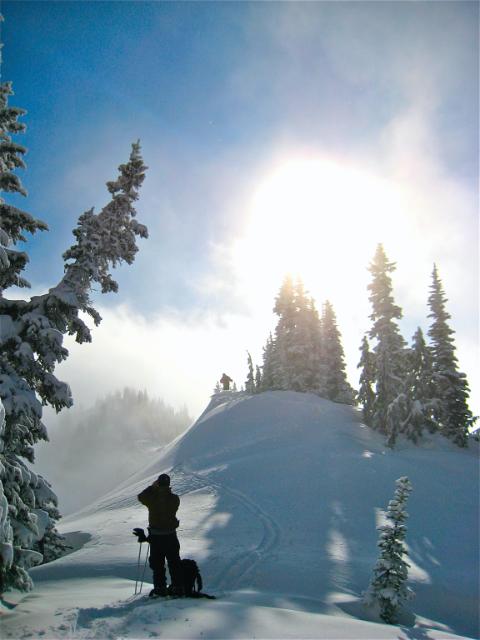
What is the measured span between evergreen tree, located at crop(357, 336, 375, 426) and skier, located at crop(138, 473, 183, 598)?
3058 cm

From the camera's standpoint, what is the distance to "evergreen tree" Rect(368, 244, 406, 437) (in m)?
33.4

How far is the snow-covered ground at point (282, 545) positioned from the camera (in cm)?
612

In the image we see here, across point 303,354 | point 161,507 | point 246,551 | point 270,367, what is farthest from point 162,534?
point 270,367

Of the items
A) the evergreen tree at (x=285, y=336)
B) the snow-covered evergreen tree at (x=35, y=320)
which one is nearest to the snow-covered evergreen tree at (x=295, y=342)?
the evergreen tree at (x=285, y=336)

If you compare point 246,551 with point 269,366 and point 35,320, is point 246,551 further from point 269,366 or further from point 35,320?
point 269,366

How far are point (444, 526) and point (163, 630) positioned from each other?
51.5ft

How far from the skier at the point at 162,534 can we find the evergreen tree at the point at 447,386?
29117 millimetres

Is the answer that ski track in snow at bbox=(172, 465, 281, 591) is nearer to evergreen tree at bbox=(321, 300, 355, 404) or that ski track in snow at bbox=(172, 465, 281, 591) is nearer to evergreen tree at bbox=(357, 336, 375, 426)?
evergreen tree at bbox=(357, 336, 375, 426)

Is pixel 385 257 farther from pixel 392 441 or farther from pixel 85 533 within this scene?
pixel 85 533

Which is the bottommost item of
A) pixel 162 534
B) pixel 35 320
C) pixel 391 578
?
pixel 391 578

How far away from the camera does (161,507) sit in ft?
26.6

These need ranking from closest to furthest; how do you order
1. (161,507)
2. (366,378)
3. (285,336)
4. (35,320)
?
(161,507), (35,320), (366,378), (285,336)

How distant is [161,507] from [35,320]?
524 centimetres

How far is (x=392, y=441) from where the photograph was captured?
30.0 m
